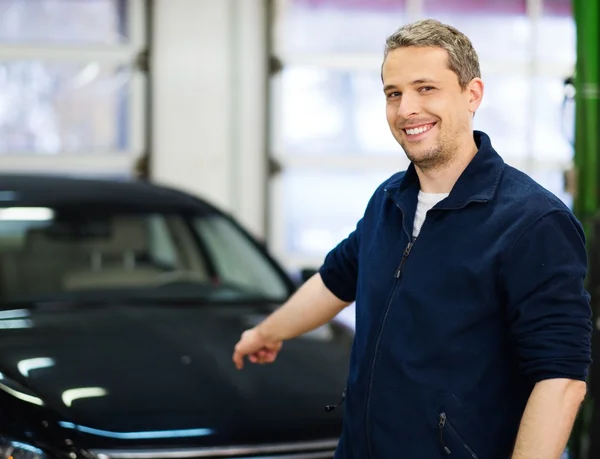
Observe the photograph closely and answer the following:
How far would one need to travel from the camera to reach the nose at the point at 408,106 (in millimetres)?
1940

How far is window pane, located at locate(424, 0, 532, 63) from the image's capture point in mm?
7062

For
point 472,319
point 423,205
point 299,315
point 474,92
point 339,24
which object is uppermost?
point 339,24

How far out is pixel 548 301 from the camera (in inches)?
71.9

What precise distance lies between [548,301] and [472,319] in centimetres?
14

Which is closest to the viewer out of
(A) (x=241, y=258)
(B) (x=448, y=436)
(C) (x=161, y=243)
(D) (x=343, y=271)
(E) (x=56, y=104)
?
(B) (x=448, y=436)

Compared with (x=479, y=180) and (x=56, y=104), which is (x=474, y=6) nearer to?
(x=56, y=104)

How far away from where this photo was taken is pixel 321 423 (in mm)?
2848

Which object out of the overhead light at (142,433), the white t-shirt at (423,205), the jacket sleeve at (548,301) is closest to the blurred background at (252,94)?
the overhead light at (142,433)

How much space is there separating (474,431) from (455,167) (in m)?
0.51

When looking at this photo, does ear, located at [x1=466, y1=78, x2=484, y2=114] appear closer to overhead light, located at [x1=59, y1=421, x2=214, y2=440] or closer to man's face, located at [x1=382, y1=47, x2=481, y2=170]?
man's face, located at [x1=382, y1=47, x2=481, y2=170]

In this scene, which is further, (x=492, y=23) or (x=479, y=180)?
(x=492, y=23)

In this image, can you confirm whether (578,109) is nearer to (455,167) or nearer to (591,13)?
(591,13)

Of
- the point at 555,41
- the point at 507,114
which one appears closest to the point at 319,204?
the point at 507,114

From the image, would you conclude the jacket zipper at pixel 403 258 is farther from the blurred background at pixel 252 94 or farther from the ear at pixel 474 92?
the blurred background at pixel 252 94
